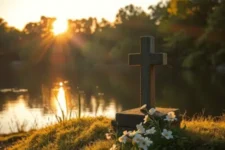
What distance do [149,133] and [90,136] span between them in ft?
7.61

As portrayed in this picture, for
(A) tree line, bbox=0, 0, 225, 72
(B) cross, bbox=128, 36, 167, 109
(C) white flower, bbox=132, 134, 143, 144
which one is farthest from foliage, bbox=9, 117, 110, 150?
(A) tree line, bbox=0, 0, 225, 72

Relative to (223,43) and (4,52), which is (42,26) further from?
(223,43)

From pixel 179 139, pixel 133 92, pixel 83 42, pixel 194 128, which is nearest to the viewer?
pixel 179 139

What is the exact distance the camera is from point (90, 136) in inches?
245

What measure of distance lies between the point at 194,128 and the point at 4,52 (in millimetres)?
77096

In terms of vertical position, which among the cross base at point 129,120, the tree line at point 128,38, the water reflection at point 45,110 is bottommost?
the water reflection at point 45,110

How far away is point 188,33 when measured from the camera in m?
44.3

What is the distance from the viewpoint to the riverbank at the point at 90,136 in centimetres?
484

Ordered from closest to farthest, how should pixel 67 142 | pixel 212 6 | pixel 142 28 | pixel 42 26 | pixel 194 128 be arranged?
1. pixel 194 128
2. pixel 67 142
3. pixel 212 6
4. pixel 142 28
5. pixel 42 26

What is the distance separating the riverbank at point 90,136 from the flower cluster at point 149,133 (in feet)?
1.87

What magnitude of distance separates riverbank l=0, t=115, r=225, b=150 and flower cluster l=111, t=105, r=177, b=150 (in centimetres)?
57

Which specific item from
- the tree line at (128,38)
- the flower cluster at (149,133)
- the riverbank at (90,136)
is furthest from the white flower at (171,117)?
the tree line at (128,38)

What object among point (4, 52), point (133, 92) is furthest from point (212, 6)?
point (4, 52)

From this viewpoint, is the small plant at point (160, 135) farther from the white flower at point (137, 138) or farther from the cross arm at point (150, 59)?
the cross arm at point (150, 59)
